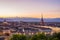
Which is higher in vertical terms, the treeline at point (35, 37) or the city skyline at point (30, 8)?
the city skyline at point (30, 8)

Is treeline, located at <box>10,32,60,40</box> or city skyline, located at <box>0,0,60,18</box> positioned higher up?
city skyline, located at <box>0,0,60,18</box>

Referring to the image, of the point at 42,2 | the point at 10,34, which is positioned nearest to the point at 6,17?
the point at 10,34

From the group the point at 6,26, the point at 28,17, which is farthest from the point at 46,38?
the point at 6,26

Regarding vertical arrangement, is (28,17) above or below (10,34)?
above

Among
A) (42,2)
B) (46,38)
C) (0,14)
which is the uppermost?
(42,2)

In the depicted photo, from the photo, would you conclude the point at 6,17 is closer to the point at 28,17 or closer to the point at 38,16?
the point at 28,17

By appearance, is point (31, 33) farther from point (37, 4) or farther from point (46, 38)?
point (37, 4)

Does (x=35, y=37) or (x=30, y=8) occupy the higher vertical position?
(x=30, y=8)
